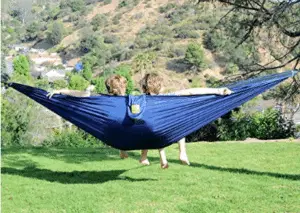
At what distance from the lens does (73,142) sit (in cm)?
1029

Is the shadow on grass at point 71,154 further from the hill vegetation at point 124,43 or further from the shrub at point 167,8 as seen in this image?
the shrub at point 167,8

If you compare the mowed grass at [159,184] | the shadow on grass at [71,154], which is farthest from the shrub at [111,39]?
the mowed grass at [159,184]

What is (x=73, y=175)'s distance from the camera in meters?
5.07

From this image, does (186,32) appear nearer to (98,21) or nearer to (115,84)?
(98,21)

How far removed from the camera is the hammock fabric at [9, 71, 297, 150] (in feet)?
12.0

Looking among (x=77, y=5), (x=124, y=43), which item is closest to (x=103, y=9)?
(x=77, y=5)

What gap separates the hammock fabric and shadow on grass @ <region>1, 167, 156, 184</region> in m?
1.03

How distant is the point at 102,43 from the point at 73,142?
183ft

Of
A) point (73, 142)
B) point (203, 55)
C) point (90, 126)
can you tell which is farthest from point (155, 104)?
point (203, 55)

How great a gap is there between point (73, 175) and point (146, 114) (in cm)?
179

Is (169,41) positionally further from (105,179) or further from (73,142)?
(105,179)

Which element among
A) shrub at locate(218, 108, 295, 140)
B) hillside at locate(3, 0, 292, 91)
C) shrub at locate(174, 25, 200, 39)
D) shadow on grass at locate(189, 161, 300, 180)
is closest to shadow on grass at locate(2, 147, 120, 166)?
shadow on grass at locate(189, 161, 300, 180)

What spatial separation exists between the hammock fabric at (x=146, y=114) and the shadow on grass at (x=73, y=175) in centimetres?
103

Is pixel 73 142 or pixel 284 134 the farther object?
pixel 73 142
